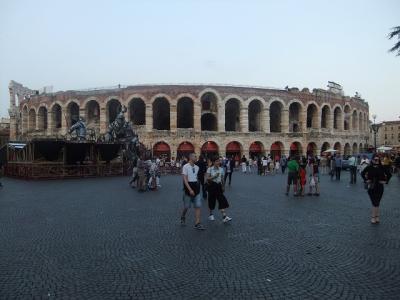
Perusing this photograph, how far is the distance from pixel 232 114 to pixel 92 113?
53.4 ft

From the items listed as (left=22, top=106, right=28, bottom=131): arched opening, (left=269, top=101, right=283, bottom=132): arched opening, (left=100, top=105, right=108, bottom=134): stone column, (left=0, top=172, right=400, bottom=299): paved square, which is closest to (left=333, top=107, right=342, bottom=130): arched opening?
(left=269, top=101, right=283, bottom=132): arched opening

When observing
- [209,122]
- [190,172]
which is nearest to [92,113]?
[209,122]

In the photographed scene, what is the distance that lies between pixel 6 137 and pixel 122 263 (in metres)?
67.0

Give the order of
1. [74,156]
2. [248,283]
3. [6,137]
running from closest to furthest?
[248,283] → [74,156] → [6,137]

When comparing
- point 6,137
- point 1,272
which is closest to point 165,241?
point 1,272

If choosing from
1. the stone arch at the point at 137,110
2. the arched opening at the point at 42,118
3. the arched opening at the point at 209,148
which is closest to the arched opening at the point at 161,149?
the arched opening at the point at 209,148

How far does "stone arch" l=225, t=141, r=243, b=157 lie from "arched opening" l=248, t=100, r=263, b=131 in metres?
3.56

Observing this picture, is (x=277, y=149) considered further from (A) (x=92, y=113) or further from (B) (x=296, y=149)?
(A) (x=92, y=113)

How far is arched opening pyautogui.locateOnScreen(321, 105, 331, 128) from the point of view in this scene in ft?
135

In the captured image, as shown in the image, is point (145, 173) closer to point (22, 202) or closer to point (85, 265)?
point (22, 202)

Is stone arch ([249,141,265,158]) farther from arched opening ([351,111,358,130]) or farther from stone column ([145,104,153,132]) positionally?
arched opening ([351,111,358,130])

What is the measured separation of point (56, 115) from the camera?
1560 inches

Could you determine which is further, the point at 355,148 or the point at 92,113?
the point at 355,148

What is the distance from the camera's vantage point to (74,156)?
22.4 m
